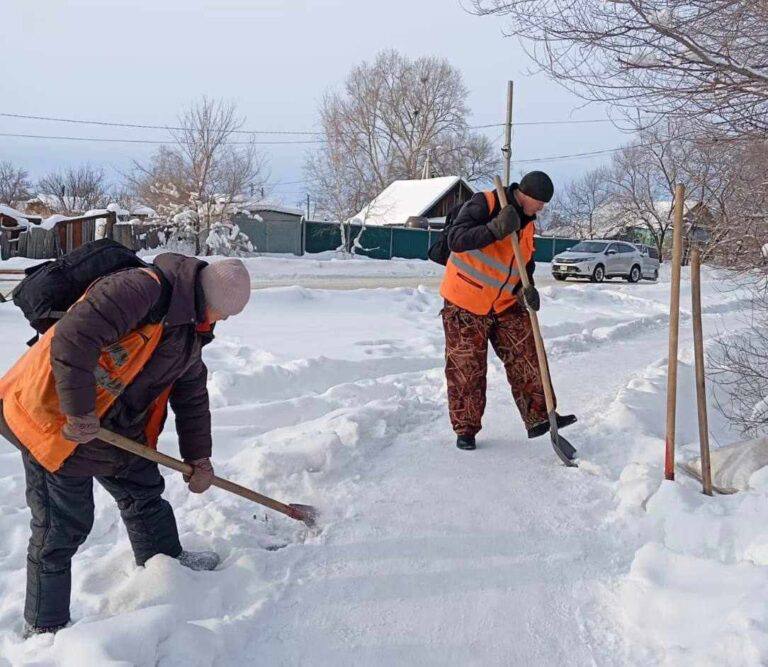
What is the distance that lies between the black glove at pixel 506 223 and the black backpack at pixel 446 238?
0.69 ft

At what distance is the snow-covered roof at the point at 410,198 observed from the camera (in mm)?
36094

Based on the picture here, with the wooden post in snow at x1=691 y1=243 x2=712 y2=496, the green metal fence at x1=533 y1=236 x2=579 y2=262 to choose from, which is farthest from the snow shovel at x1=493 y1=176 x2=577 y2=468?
the green metal fence at x1=533 y1=236 x2=579 y2=262

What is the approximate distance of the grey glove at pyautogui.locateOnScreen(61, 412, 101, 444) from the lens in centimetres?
224

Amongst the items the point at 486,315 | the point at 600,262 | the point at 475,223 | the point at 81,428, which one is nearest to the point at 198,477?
the point at 81,428

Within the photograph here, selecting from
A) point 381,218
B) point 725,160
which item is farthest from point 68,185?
point 725,160

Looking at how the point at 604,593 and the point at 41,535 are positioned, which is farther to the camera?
the point at 604,593

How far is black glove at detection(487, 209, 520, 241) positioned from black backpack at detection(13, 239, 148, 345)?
204cm

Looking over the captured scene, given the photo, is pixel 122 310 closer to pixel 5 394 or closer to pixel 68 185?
pixel 5 394

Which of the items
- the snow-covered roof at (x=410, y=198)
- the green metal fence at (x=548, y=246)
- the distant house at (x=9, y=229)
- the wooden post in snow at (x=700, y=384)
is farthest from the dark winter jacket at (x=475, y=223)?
the green metal fence at (x=548, y=246)

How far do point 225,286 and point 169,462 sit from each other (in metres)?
0.75

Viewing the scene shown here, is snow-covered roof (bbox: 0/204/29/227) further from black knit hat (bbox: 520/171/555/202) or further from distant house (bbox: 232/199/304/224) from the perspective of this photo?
black knit hat (bbox: 520/171/555/202)

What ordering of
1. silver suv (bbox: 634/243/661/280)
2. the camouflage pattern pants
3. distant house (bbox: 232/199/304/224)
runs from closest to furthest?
1. the camouflage pattern pants
2. silver suv (bbox: 634/243/661/280)
3. distant house (bbox: 232/199/304/224)

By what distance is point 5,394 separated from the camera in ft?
7.77

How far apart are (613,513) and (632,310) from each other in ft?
35.0
